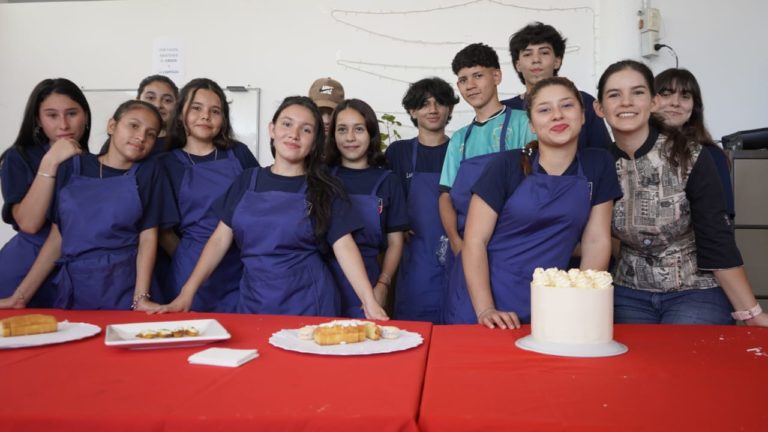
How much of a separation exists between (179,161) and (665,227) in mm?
1580

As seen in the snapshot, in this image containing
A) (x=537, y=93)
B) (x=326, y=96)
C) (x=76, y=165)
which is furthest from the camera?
(x=326, y=96)

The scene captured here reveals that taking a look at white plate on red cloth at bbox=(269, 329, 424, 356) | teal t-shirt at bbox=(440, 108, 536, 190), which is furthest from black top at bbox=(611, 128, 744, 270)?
white plate on red cloth at bbox=(269, 329, 424, 356)

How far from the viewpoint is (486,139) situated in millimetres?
2383

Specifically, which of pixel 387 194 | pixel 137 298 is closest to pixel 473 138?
pixel 387 194

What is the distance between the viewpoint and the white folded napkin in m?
1.09

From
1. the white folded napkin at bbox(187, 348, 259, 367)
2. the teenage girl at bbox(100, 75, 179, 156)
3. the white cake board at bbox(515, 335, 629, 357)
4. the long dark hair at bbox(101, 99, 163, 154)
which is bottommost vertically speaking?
the white cake board at bbox(515, 335, 629, 357)

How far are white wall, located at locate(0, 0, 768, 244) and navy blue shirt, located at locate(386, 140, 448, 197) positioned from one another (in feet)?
5.37

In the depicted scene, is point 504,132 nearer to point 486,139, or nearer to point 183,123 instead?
point 486,139

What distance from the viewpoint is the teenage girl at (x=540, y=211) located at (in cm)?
174

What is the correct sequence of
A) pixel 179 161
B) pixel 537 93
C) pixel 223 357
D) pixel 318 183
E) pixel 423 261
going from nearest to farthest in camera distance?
pixel 223 357, pixel 537 93, pixel 318 183, pixel 179 161, pixel 423 261

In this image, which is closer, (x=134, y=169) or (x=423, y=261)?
(x=134, y=169)

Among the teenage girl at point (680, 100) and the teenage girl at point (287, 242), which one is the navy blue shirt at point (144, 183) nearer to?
the teenage girl at point (287, 242)

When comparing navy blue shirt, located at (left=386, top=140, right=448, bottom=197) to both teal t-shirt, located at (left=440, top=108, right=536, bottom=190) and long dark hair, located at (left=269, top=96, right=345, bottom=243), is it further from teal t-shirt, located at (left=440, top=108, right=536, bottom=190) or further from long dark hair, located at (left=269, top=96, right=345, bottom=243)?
long dark hair, located at (left=269, top=96, right=345, bottom=243)

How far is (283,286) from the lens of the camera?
1.90 meters
